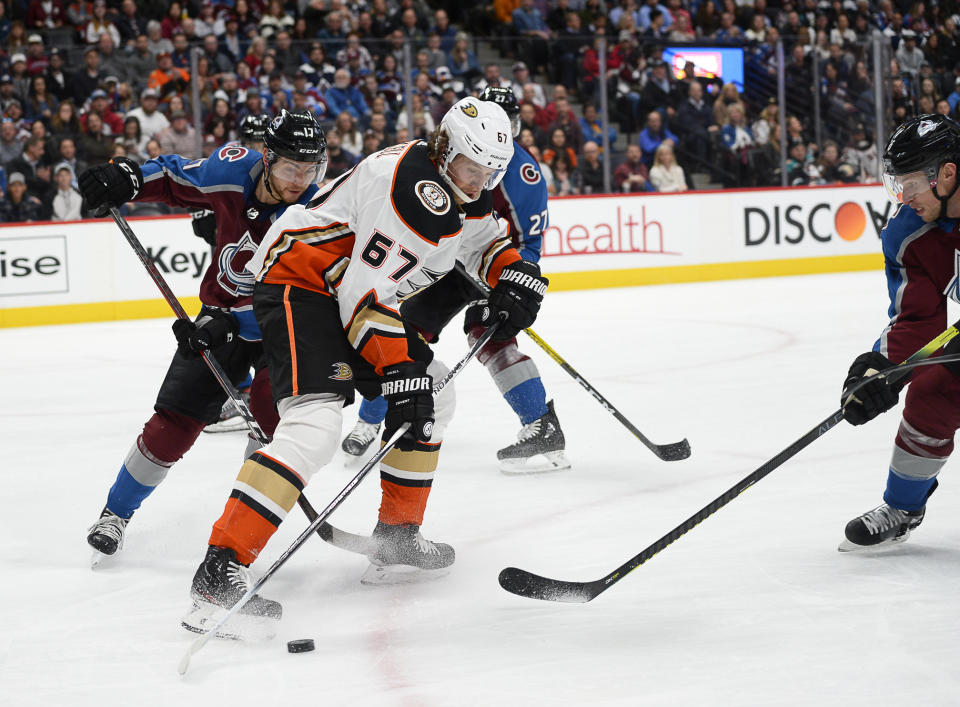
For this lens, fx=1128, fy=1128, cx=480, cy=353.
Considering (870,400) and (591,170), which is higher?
(870,400)

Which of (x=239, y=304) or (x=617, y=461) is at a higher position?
(x=239, y=304)

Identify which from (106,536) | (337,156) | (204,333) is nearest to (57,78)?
(337,156)

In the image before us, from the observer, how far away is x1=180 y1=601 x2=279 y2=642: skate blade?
2.16 metres

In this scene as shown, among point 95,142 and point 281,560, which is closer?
point 281,560

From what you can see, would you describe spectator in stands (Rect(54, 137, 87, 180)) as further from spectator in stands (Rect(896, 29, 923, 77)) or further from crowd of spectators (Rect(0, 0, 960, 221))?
spectator in stands (Rect(896, 29, 923, 77))

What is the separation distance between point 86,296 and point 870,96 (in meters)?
6.74

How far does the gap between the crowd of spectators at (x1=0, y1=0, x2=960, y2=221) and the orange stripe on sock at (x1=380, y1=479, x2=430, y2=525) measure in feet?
18.7

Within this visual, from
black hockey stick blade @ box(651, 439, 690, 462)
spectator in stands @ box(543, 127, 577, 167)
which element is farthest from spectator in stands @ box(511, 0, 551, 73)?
black hockey stick blade @ box(651, 439, 690, 462)

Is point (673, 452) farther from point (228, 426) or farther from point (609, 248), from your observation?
point (609, 248)

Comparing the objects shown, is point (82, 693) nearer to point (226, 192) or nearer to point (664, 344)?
point (226, 192)

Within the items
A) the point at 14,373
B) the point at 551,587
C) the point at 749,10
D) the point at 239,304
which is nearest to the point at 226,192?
the point at 239,304

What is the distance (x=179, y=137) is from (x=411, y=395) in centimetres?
629

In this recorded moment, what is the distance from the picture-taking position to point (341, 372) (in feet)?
7.53

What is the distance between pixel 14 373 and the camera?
18.8 feet
